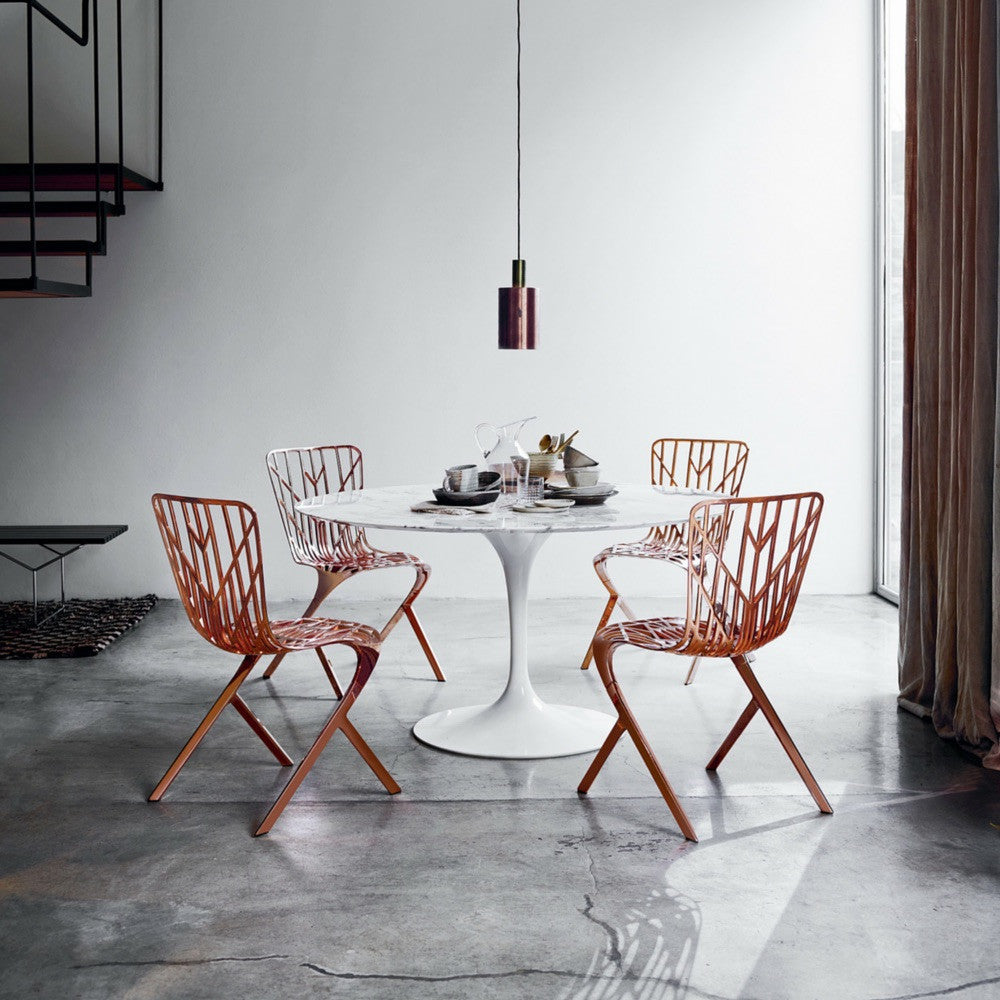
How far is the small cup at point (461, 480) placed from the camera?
3.31 m

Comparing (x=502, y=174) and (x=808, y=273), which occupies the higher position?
(x=502, y=174)

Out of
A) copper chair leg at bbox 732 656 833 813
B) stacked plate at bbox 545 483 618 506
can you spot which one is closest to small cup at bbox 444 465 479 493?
stacked plate at bbox 545 483 618 506

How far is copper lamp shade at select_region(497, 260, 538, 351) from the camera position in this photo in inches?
136

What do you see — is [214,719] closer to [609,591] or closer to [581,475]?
[581,475]

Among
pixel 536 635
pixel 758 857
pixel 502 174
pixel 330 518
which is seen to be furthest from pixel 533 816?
pixel 502 174

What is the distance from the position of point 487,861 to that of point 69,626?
3119 millimetres

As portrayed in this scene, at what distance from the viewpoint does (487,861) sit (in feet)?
8.33

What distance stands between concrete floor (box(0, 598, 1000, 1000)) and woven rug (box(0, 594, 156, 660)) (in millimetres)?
572

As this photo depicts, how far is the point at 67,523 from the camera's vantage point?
568cm

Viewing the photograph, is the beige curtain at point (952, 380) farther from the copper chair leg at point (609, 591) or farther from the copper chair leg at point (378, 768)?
the copper chair leg at point (378, 768)

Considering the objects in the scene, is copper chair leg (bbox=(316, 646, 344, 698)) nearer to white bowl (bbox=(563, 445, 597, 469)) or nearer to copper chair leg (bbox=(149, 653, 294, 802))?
copper chair leg (bbox=(149, 653, 294, 802))

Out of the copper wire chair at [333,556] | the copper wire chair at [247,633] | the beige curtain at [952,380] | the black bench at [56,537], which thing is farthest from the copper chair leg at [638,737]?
the black bench at [56,537]

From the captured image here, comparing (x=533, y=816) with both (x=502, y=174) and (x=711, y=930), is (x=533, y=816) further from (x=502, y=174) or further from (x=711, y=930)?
(x=502, y=174)

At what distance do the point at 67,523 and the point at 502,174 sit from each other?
277 centimetres
